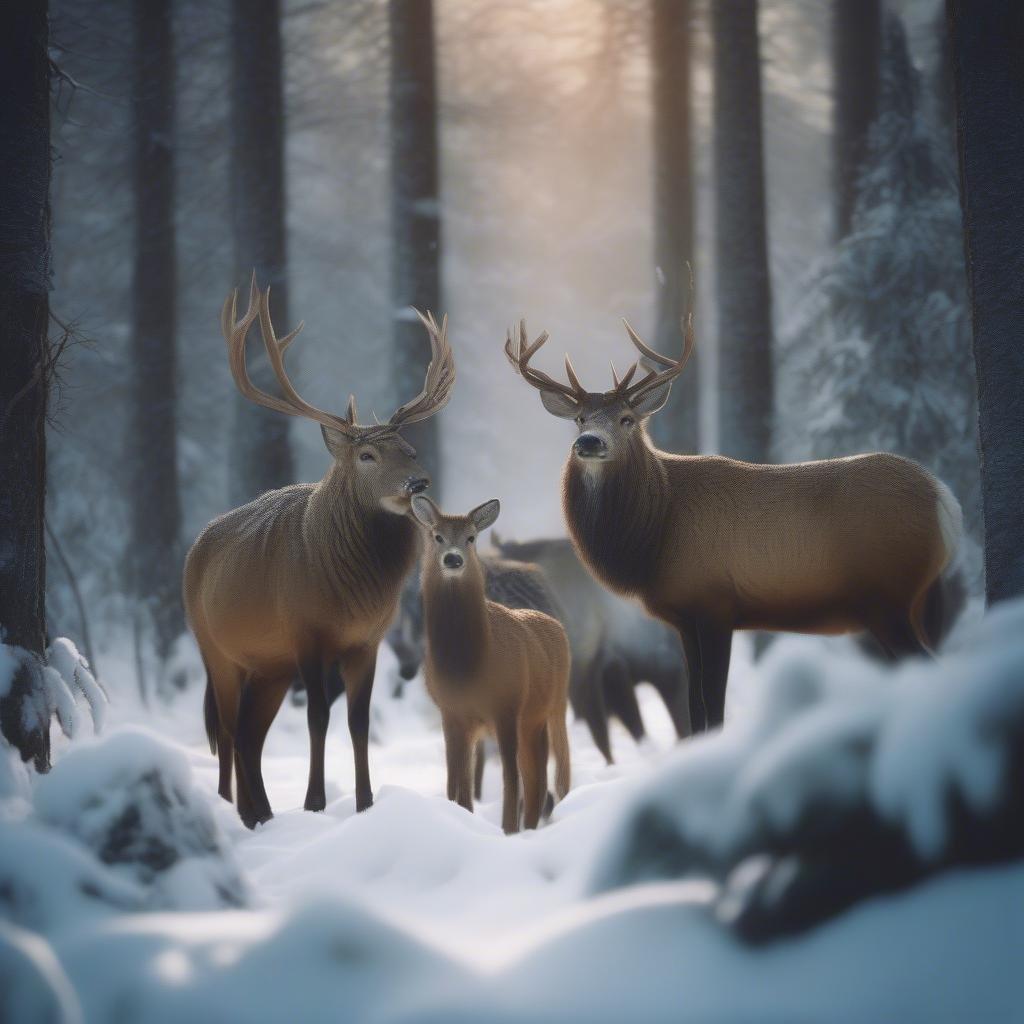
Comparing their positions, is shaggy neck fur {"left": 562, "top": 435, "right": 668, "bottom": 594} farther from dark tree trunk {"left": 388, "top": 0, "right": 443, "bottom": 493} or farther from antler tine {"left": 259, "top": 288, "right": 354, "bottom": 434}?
dark tree trunk {"left": 388, "top": 0, "right": 443, "bottom": 493}

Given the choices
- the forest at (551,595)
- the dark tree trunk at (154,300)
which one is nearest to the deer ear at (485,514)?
the forest at (551,595)

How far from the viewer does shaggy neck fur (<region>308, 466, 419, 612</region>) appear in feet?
19.9

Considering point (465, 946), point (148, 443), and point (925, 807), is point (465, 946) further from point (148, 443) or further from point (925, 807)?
point (148, 443)

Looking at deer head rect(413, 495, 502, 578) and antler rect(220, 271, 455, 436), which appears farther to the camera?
antler rect(220, 271, 455, 436)

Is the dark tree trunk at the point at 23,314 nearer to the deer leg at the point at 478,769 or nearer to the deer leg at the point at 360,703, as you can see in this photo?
the deer leg at the point at 360,703

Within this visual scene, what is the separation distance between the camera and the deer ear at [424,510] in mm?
6062

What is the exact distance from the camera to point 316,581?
6051 mm

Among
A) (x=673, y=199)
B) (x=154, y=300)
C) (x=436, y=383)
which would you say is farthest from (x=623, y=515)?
(x=154, y=300)

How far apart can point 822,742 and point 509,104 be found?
15625mm

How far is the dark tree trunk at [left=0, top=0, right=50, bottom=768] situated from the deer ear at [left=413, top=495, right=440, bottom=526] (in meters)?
1.85

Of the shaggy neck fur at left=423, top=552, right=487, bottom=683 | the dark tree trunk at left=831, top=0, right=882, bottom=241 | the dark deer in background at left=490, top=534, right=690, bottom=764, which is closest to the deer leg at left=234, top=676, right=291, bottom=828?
the shaggy neck fur at left=423, top=552, right=487, bottom=683

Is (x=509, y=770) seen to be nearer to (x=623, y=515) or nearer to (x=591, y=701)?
(x=623, y=515)

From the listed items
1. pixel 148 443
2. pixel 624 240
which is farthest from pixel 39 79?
pixel 624 240

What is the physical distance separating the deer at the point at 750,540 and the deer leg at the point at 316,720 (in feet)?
5.06
